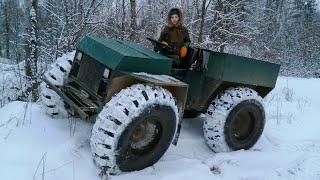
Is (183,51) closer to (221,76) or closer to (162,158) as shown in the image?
(221,76)

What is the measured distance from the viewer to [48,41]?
15266 mm

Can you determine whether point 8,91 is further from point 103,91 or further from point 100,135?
point 100,135

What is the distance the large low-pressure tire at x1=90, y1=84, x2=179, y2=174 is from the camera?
376 cm

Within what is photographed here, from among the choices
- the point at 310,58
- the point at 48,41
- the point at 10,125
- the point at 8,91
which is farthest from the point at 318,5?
the point at 10,125

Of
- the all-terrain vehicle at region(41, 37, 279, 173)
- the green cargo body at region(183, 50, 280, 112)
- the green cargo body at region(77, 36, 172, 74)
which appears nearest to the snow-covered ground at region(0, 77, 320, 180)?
the all-terrain vehicle at region(41, 37, 279, 173)

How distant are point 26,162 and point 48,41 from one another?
11.8 m

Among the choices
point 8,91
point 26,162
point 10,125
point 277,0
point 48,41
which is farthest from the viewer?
point 277,0

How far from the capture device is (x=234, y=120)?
529 centimetres

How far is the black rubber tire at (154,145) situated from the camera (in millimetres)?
3877

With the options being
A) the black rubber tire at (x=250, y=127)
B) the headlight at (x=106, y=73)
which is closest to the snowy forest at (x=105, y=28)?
the headlight at (x=106, y=73)

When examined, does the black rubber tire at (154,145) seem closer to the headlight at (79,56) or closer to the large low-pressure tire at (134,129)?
the large low-pressure tire at (134,129)

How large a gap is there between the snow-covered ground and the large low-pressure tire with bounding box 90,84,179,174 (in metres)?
0.18

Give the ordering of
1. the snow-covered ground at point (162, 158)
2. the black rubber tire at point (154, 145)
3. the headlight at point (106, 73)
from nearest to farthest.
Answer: the black rubber tire at point (154, 145) → the snow-covered ground at point (162, 158) → the headlight at point (106, 73)

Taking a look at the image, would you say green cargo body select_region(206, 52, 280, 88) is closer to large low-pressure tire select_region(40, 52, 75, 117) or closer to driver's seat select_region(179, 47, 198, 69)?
driver's seat select_region(179, 47, 198, 69)
